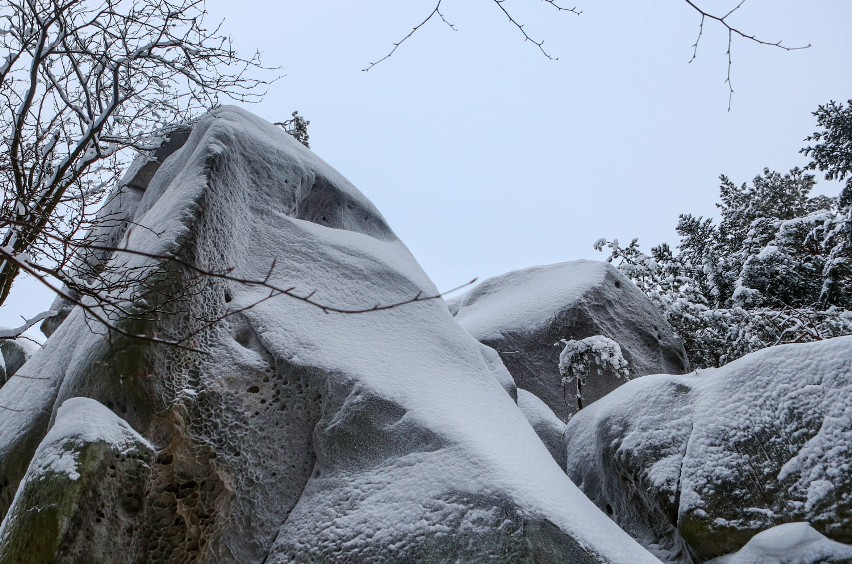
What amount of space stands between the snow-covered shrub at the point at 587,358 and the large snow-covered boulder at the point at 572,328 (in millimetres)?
170

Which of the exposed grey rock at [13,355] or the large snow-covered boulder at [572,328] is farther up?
the exposed grey rock at [13,355]

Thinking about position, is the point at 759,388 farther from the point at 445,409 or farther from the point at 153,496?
the point at 153,496

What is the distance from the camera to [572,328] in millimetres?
8586

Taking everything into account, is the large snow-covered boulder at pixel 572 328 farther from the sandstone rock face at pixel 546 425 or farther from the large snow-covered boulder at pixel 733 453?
the large snow-covered boulder at pixel 733 453

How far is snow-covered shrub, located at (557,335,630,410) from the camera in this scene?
7.71 metres

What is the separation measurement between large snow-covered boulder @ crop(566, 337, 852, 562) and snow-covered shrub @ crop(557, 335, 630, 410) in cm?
196

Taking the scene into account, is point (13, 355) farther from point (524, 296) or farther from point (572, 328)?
point (572, 328)

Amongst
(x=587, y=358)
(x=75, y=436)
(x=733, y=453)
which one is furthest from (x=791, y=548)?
(x=75, y=436)

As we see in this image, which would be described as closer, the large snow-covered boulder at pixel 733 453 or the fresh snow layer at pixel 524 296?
the large snow-covered boulder at pixel 733 453

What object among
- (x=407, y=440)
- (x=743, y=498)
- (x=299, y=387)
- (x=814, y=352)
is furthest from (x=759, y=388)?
(x=299, y=387)

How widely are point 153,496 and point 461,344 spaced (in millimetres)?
2538

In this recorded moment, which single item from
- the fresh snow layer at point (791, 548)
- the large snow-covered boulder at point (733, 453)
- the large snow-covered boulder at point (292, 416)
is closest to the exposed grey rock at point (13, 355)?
the large snow-covered boulder at point (292, 416)

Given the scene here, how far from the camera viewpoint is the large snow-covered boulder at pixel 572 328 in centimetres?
855

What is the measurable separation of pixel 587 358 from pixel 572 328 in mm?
837
